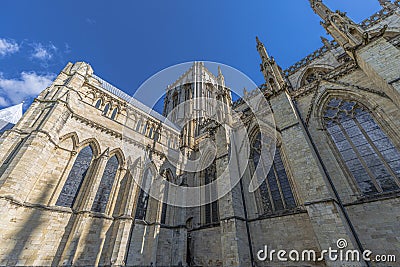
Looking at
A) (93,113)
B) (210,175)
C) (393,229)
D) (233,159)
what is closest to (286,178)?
(233,159)

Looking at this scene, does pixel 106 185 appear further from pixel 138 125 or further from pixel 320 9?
pixel 320 9

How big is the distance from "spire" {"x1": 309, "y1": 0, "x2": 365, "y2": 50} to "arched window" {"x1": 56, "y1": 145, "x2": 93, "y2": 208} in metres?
15.6

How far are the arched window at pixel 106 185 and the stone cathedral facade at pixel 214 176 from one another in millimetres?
56

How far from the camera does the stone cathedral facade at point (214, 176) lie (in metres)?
6.71

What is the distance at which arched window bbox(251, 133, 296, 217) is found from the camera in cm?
855

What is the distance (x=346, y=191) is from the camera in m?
7.04

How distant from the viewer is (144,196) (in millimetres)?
11836

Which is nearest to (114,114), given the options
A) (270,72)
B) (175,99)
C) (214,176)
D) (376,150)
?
(214,176)

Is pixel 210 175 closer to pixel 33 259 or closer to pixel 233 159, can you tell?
pixel 233 159

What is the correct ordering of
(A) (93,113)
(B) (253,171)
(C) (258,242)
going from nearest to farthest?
(C) (258,242) < (B) (253,171) < (A) (93,113)

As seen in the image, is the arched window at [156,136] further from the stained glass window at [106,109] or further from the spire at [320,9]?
the spire at [320,9]

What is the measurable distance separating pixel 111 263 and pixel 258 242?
7.06 m

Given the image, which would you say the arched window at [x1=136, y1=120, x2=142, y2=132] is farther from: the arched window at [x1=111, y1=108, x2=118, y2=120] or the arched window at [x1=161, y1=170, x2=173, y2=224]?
the arched window at [x1=161, y1=170, x2=173, y2=224]

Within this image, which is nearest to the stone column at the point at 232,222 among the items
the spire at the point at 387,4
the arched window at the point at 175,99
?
the spire at the point at 387,4
